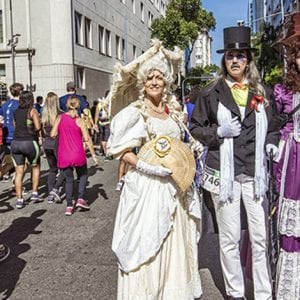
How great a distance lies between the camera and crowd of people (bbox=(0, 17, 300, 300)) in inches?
134

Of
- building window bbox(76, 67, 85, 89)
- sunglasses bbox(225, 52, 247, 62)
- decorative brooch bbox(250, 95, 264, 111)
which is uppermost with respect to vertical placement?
building window bbox(76, 67, 85, 89)

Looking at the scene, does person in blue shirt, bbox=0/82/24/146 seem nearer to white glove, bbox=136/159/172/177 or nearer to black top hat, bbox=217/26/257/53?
black top hat, bbox=217/26/257/53

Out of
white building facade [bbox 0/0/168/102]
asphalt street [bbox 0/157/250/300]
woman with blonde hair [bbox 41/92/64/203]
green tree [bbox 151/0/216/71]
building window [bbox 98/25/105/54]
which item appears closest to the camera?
asphalt street [bbox 0/157/250/300]

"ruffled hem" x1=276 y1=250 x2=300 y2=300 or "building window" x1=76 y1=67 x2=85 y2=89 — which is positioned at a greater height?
"building window" x1=76 y1=67 x2=85 y2=89

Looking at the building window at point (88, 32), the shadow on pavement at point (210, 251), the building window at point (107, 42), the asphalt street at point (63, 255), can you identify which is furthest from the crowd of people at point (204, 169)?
the building window at point (107, 42)

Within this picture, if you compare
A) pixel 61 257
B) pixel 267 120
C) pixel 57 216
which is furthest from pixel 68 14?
pixel 267 120

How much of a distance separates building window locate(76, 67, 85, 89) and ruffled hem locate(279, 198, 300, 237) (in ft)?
71.5

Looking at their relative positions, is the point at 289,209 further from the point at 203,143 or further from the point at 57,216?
the point at 57,216

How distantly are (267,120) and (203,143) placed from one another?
1.62 feet

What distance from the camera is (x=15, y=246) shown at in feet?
19.4

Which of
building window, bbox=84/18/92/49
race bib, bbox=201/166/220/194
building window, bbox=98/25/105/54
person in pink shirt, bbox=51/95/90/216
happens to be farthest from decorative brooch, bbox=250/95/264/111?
building window, bbox=98/25/105/54

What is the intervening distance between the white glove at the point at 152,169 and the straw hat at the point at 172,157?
0.15 feet

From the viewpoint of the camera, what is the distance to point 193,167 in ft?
11.5

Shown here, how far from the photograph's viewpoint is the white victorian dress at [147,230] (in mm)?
3379
